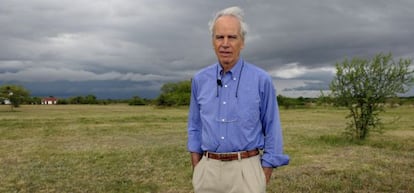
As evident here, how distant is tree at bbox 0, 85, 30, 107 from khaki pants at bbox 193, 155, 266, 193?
80.9 meters

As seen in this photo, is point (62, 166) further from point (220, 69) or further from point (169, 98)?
point (169, 98)

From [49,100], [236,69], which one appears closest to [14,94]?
[49,100]

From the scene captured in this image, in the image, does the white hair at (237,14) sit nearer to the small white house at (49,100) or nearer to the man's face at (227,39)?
the man's face at (227,39)

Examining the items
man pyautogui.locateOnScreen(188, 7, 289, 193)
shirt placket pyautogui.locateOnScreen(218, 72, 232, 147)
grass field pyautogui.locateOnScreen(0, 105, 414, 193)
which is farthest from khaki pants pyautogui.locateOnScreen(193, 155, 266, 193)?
grass field pyautogui.locateOnScreen(0, 105, 414, 193)

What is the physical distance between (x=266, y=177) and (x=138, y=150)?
47.6 ft

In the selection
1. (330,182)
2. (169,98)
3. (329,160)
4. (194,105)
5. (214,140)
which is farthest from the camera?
(169,98)

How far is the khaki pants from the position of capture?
136 inches

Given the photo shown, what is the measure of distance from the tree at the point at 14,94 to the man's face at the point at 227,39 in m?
81.0

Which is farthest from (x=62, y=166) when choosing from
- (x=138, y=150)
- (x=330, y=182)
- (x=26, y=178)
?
(x=330, y=182)

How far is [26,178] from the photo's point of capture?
11398 mm

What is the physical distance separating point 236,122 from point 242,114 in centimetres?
9

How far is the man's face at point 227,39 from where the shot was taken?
351 centimetres

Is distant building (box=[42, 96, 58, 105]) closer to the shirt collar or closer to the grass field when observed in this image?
the grass field

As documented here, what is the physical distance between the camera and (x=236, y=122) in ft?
11.3
